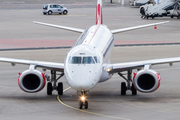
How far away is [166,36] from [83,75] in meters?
34.5

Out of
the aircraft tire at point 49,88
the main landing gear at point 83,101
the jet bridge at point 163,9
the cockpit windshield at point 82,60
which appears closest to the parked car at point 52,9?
the jet bridge at point 163,9

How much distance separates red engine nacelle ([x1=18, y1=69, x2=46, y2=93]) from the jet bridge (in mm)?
55144

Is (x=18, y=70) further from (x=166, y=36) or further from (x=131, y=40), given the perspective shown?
(x=166, y=36)

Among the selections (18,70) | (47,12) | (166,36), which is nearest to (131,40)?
(166,36)

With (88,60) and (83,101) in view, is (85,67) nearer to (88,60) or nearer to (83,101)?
(88,60)

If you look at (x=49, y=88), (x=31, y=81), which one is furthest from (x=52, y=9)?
(x=31, y=81)

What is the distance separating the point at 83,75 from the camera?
59.5 feet

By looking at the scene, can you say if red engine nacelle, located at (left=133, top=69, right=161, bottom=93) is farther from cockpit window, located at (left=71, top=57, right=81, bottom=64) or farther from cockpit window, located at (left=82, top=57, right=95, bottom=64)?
cockpit window, located at (left=71, top=57, right=81, bottom=64)

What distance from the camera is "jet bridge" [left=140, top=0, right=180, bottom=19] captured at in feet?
241

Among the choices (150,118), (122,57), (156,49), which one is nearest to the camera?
(150,118)

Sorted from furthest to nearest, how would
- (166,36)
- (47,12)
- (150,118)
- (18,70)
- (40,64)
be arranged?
(47,12), (166,36), (18,70), (40,64), (150,118)

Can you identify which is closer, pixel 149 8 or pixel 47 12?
pixel 149 8

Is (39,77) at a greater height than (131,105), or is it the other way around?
(39,77)

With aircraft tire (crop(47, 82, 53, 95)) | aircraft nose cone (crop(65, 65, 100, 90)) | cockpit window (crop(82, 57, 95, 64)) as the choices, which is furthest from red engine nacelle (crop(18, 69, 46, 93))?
cockpit window (crop(82, 57, 95, 64))
